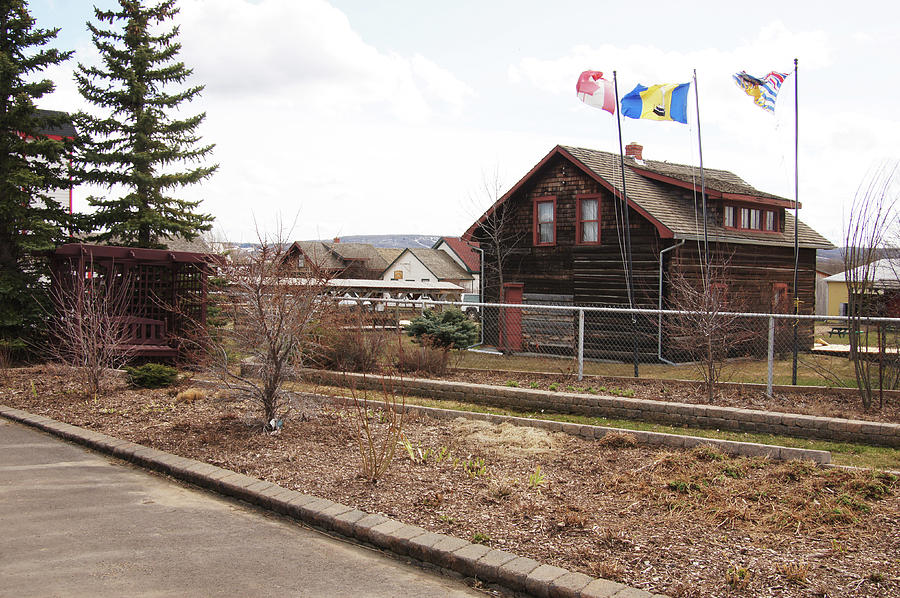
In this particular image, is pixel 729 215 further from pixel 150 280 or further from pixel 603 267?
pixel 150 280

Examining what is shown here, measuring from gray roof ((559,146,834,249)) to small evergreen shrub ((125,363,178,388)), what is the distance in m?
14.5

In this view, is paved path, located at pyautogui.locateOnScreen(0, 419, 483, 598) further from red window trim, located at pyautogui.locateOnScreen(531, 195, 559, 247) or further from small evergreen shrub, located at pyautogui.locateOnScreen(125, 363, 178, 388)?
red window trim, located at pyautogui.locateOnScreen(531, 195, 559, 247)

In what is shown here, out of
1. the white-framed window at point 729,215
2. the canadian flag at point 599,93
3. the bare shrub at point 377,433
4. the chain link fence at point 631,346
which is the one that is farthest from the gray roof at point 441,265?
the bare shrub at point 377,433

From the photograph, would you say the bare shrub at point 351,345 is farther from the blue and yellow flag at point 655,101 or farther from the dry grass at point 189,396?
the blue and yellow flag at point 655,101

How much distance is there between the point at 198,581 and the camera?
4.70m

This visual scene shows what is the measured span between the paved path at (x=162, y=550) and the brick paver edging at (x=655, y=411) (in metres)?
2.22

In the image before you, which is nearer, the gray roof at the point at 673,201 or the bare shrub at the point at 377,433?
the bare shrub at the point at 377,433

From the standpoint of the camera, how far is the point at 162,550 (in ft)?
17.2

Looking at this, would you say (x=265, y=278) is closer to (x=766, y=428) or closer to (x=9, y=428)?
(x=9, y=428)

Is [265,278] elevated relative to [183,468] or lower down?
elevated

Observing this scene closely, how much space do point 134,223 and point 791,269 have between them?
74.1 ft

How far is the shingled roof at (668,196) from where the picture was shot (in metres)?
21.5

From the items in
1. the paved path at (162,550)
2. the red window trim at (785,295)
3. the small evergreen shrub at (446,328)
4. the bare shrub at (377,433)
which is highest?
the red window trim at (785,295)

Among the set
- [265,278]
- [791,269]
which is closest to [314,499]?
[265,278]
